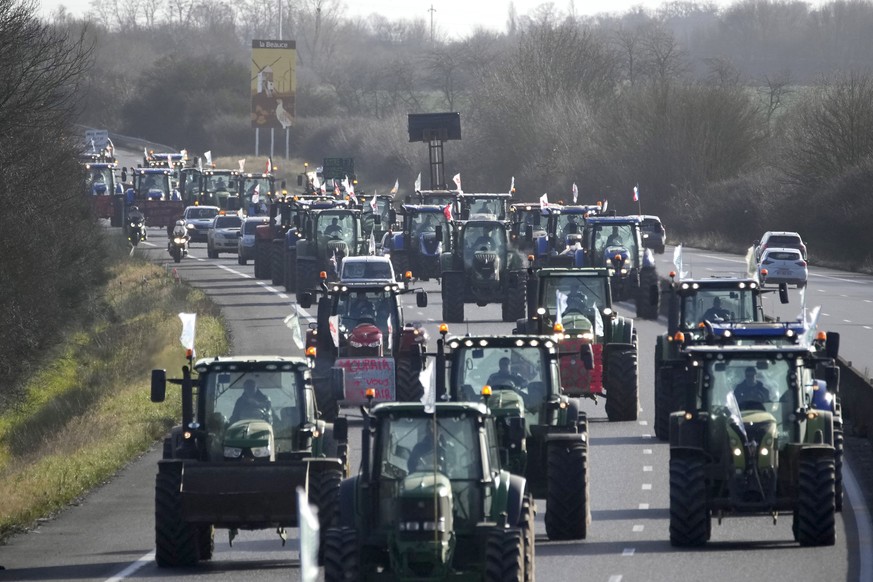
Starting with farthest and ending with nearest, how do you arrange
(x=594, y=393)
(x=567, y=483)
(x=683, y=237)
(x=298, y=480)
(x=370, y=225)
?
(x=683, y=237)
(x=370, y=225)
(x=594, y=393)
(x=567, y=483)
(x=298, y=480)

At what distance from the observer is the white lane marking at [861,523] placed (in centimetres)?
1777

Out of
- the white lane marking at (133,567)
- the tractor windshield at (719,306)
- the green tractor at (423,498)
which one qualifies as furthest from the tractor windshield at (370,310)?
the green tractor at (423,498)

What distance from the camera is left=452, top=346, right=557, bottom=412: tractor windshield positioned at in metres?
20.4

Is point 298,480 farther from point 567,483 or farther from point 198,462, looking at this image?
point 567,483

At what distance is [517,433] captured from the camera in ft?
57.4

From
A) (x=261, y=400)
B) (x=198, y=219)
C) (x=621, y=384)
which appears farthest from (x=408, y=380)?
(x=198, y=219)

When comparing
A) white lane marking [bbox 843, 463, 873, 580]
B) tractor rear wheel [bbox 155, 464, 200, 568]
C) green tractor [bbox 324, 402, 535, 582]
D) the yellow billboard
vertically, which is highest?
the yellow billboard

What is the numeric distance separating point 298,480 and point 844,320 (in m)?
32.8

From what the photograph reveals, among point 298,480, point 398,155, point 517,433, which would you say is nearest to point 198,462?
Result: point 298,480

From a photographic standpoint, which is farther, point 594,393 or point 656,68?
point 656,68

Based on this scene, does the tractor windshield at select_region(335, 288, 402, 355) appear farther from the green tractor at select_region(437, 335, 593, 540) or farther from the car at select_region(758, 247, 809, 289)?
the car at select_region(758, 247, 809, 289)

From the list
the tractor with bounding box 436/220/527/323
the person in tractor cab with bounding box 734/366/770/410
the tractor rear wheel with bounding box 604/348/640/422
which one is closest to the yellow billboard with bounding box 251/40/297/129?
the tractor with bounding box 436/220/527/323

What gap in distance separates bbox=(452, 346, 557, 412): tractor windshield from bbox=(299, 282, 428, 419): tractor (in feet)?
18.7

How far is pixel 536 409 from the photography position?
66.5 ft
